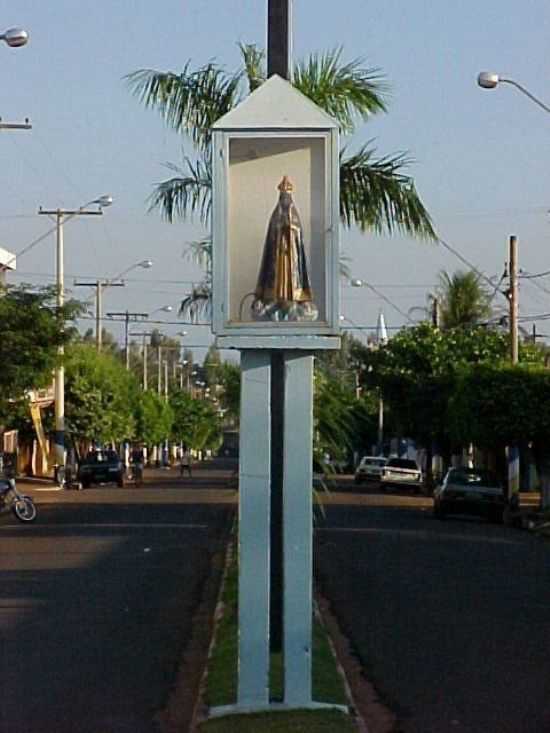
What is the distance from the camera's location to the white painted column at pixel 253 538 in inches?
417

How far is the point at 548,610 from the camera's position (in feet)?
63.8

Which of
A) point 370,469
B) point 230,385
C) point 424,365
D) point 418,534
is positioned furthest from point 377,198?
point 370,469

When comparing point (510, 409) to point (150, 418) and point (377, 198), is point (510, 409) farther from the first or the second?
point (150, 418)

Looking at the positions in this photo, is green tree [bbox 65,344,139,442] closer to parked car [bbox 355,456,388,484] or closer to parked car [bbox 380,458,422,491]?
parked car [bbox 355,456,388,484]

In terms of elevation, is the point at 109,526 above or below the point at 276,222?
below

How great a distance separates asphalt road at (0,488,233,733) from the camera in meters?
12.4

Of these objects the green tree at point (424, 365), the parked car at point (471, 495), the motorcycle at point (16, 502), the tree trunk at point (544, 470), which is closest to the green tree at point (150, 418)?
the green tree at point (424, 365)

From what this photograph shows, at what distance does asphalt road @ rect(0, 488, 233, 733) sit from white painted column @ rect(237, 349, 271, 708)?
1.27 m

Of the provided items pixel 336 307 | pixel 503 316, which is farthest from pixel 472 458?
pixel 336 307

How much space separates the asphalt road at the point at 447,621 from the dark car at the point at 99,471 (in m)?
31.7

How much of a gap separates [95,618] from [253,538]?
26.3ft

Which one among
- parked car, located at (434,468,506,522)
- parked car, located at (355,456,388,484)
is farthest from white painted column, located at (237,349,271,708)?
parked car, located at (355,456,388,484)

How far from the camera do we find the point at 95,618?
59.9ft

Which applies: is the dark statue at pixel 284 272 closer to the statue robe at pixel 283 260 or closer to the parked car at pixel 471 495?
the statue robe at pixel 283 260
